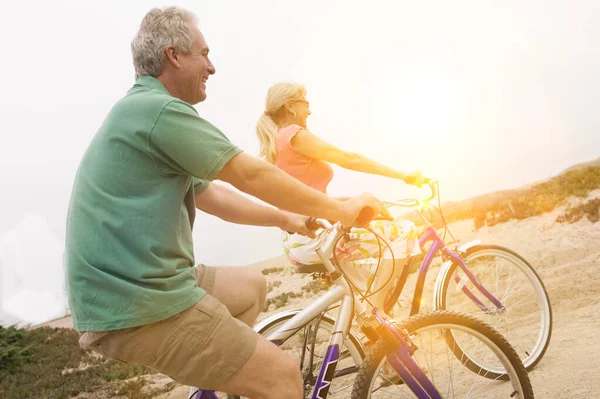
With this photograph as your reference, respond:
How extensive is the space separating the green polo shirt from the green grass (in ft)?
20.5

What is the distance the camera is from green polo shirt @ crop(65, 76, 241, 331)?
1832mm

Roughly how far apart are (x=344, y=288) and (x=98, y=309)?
1.40 m

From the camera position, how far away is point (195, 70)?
2.16m

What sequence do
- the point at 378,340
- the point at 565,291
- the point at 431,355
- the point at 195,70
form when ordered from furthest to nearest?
the point at 565,291 → the point at 431,355 → the point at 378,340 → the point at 195,70

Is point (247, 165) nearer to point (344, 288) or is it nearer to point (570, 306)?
point (344, 288)

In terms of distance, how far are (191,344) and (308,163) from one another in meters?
2.53

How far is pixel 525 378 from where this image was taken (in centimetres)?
289

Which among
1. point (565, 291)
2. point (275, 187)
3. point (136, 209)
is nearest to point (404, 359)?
point (275, 187)

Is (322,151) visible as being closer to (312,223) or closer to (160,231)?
(312,223)

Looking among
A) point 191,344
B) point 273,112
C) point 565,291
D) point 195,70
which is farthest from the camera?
point 565,291

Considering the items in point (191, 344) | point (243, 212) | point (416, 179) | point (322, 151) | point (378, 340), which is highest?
point (322, 151)

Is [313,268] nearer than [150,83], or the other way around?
[150,83]

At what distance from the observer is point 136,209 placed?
1.86 m

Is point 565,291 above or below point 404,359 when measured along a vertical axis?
below
